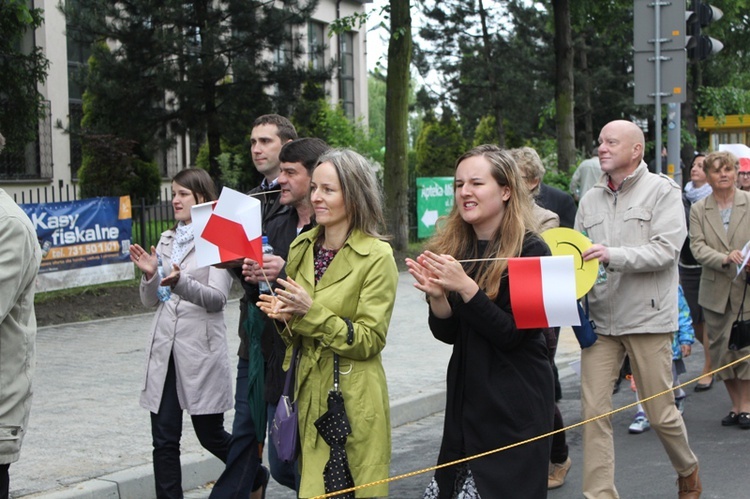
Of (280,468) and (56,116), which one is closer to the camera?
(280,468)

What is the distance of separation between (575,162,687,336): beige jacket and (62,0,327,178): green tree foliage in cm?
1433

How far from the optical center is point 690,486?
553cm

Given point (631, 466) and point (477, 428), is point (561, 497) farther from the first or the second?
point (477, 428)

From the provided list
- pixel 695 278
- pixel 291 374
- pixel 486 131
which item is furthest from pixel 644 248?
pixel 486 131

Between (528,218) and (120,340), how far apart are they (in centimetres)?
811

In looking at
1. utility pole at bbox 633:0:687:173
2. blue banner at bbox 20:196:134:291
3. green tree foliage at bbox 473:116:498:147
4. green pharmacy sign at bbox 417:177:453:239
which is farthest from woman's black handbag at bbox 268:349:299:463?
green tree foliage at bbox 473:116:498:147

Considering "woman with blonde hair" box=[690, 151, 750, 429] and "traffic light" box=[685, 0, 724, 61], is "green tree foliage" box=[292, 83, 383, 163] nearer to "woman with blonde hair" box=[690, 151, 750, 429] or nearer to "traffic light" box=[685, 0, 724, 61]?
"traffic light" box=[685, 0, 724, 61]

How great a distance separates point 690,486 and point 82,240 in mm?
10071

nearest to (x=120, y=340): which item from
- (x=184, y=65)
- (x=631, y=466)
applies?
(x=631, y=466)

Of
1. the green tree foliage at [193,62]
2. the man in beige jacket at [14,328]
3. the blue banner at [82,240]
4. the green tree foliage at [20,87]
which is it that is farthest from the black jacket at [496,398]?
the green tree foliage at [193,62]

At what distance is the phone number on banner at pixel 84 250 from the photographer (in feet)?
43.9

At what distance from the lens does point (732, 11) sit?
86.2 ft

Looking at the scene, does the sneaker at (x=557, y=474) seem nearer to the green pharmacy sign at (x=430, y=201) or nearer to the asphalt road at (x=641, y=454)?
the asphalt road at (x=641, y=454)

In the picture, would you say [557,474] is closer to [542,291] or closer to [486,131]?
→ [542,291]
